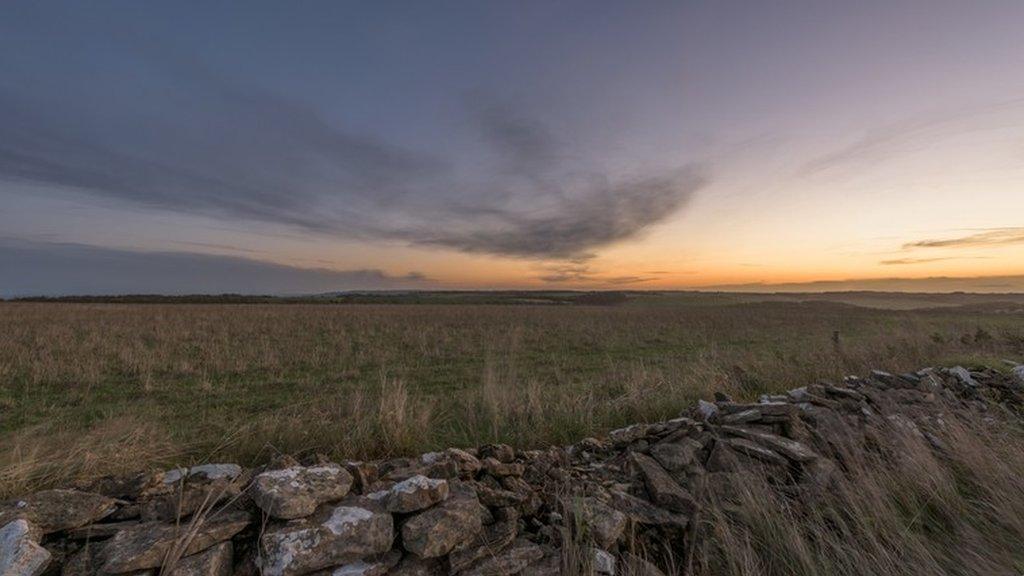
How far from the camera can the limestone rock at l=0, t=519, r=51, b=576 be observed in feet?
7.64

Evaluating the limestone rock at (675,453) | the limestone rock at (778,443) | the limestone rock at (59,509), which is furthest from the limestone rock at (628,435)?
the limestone rock at (59,509)

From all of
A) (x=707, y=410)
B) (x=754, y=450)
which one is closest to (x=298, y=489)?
(x=754, y=450)

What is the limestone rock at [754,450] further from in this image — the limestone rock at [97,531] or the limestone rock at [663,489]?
the limestone rock at [97,531]

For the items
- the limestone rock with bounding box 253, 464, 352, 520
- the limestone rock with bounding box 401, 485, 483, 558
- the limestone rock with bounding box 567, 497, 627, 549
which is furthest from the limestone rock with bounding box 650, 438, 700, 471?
the limestone rock with bounding box 253, 464, 352, 520

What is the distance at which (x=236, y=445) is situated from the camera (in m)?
5.00

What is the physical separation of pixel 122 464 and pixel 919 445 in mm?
7881

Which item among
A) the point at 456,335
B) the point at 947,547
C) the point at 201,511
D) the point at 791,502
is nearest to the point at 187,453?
the point at 201,511

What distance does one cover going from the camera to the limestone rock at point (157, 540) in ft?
8.03

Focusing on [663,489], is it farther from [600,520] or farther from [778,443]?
[778,443]

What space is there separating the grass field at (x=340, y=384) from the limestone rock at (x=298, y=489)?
1.68m

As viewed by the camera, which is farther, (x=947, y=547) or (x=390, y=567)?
(x=947, y=547)

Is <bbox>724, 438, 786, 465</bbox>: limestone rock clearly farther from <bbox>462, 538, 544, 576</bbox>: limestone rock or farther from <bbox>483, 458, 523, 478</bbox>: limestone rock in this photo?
<bbox>462, 538, 544, 576</bbox>: limestone rock

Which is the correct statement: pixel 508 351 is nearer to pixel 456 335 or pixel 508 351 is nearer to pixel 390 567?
pixel 456 335

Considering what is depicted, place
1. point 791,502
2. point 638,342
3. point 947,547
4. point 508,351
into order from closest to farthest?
point 947,547, point 791,502, point 508,351, point 638,342
